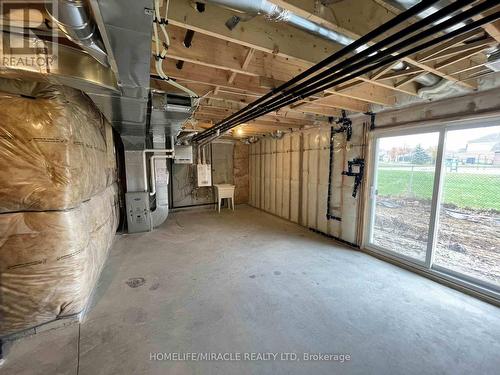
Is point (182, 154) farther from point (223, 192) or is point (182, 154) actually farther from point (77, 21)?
point (77, 21)

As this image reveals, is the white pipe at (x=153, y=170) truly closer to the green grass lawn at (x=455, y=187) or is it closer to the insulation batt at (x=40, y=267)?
the insulation batt at (x=40, y=267)

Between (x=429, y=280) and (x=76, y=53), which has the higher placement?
(x=76, y=53)

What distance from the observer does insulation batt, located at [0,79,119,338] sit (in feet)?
4.91

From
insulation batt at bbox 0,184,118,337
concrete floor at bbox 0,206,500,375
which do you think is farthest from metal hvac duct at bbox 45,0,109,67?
concrete floor at bbox 0,206,500,375

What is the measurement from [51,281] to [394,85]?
3.65 m

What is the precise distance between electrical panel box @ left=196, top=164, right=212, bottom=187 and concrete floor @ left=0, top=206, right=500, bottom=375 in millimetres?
3215

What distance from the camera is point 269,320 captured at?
6.26 ft

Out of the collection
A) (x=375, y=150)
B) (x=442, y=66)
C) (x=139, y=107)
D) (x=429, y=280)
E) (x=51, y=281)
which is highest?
(x=442, y=66)

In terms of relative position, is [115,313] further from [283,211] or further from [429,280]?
[283,211]

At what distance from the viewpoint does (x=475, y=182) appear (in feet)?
7.82

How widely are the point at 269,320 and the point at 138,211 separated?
347 centimetres

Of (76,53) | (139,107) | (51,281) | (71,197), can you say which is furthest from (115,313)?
(76,53)

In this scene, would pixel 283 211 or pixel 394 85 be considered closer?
pixel 394 85

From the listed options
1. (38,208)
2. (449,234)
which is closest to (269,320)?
(38,208)
